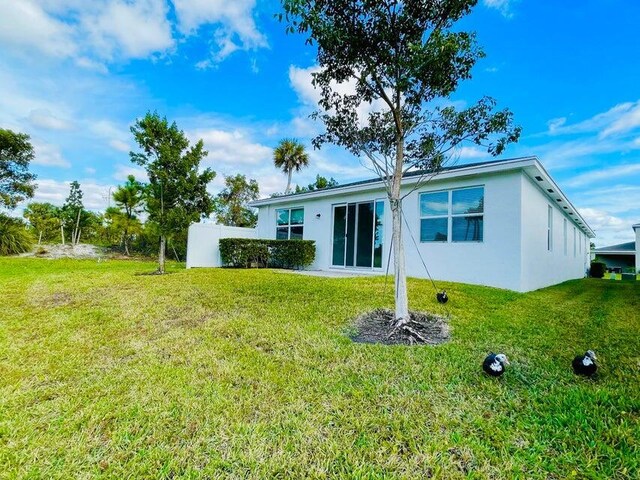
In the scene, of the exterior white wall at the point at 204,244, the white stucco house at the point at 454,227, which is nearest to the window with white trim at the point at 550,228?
the white stucco house at the point at 454,227

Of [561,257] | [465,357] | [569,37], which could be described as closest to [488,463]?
[465,357]

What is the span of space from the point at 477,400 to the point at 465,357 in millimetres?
873

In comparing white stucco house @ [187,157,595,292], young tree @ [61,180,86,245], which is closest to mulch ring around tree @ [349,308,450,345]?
white stucco house @ [187,157,595,292]

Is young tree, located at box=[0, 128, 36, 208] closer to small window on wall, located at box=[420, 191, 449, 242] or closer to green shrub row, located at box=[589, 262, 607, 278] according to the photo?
small window on wall, located at box=[420, 191, 449, 242]

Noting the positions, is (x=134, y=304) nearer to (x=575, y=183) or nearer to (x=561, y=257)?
(x=561, y=257)

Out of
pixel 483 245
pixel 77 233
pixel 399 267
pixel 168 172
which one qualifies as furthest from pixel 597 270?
pixel 77 233

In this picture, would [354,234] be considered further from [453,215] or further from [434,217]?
[453,215]

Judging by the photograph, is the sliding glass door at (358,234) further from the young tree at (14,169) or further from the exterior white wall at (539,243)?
the young tree at (14,169)

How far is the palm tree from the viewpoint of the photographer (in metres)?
24.4

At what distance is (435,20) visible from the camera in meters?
4.12

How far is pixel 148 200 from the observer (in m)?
9.49

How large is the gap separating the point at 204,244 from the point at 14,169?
1464cm

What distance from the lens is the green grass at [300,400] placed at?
1698mm

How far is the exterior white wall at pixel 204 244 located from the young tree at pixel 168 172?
8.40 ft
